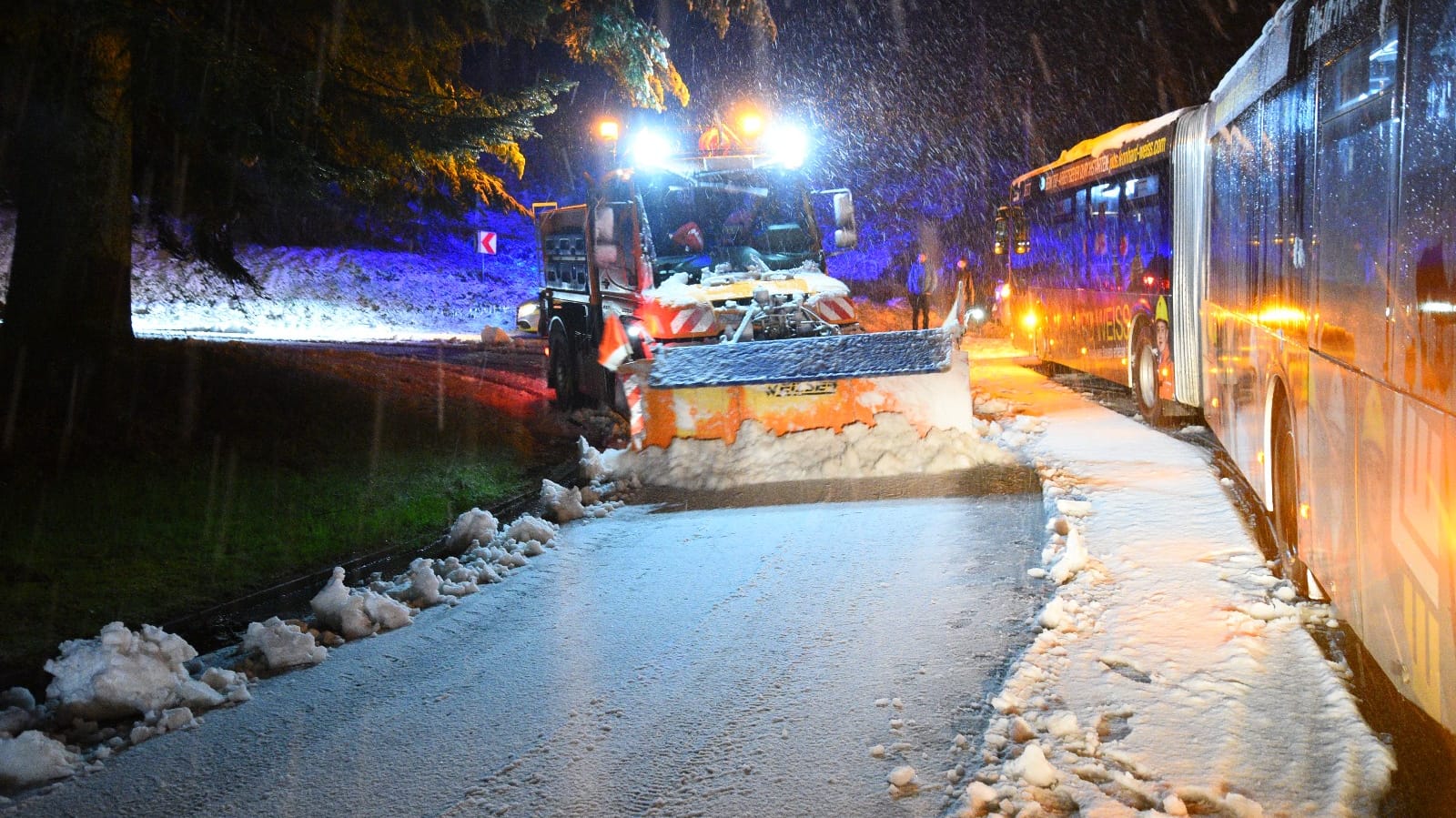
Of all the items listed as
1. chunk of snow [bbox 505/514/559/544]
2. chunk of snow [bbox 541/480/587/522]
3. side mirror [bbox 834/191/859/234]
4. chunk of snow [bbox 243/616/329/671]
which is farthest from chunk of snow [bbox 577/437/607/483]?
chunk of snow [bbox 243/616/329/671]

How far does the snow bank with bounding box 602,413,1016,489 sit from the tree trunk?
21.3 ft

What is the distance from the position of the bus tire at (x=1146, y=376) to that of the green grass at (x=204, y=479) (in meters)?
6.80

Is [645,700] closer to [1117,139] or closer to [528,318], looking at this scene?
[1117,139]

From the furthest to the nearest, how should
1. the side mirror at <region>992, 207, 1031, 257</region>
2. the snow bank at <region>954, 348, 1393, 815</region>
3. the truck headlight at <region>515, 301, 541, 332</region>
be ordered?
1. the truck headlight at <region>515, 301, 541, 332</region>
2. the side mirror at <region>992, 207, 1031, 257</region>
3. the snow bank at <region>954, 348, 1393, 815</region>

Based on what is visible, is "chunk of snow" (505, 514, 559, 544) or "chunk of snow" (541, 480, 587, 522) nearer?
"chunk of snow" (505, 514, 559, 544)

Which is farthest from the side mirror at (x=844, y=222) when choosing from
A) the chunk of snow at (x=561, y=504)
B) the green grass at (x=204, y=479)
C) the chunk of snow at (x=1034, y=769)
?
the chunk of snow at (x=1034, y=769)

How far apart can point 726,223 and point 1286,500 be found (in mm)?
8001

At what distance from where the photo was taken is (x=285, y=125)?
1077 cm

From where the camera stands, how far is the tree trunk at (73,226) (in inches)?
499

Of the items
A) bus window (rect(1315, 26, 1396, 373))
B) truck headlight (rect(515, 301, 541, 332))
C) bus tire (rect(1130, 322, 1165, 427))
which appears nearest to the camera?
bus window (rect(1315, 26, 1396, 373))

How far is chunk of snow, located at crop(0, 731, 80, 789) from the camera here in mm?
4652

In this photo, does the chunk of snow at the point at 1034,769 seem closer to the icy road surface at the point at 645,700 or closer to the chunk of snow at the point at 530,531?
the icy road surface at the point at 645,700

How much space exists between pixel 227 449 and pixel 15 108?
410cm

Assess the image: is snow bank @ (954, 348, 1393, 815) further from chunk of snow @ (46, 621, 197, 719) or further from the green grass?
the green grass
